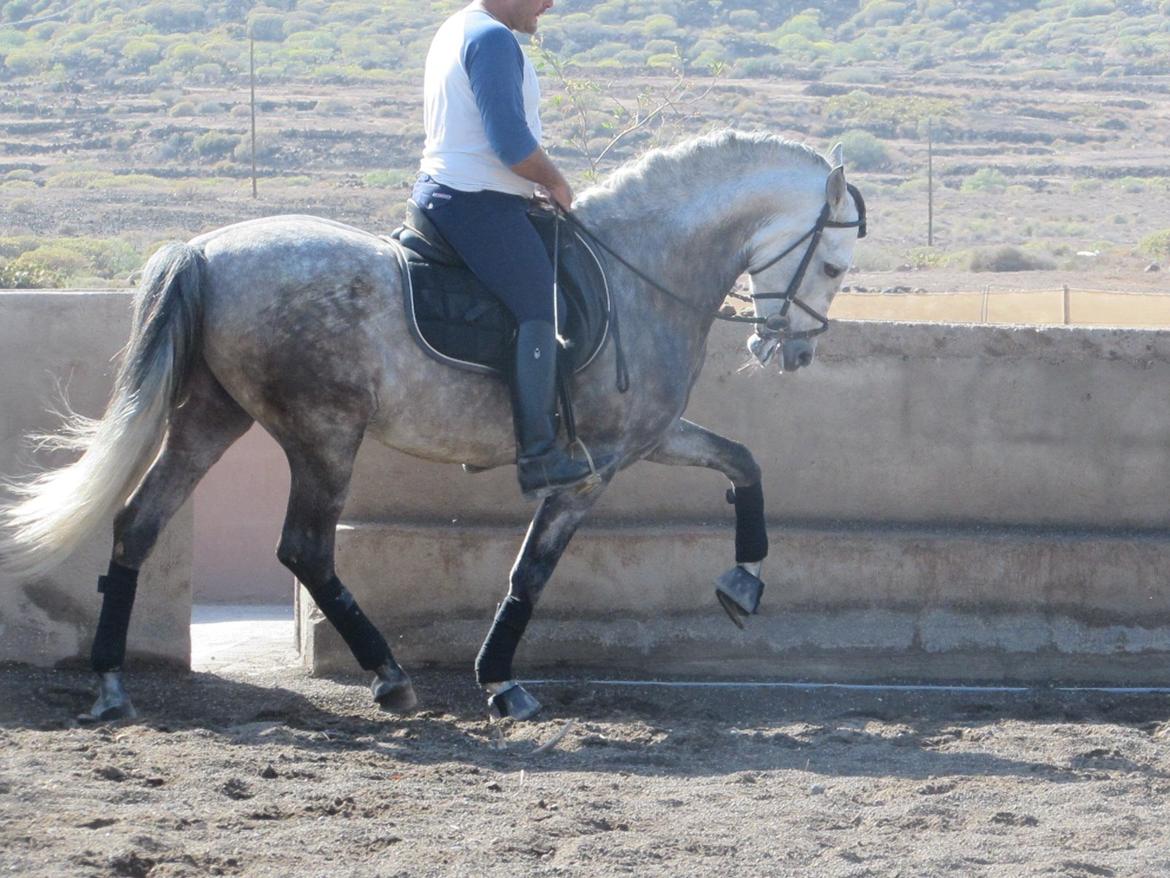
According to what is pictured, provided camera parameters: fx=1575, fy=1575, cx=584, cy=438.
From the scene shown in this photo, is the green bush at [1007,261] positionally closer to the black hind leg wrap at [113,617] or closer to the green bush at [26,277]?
the green bush at [26,277]

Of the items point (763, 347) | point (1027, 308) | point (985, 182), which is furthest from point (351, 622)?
point (985, 182)

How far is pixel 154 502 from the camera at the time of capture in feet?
19.5

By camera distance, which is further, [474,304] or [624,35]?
[624,35]

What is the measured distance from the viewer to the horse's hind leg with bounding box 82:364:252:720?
19.3 ft

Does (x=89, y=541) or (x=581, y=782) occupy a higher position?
(x=89, y=541)

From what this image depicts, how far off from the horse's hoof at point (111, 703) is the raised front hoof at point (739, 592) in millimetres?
2332

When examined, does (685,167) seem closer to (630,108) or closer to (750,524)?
(750,524)

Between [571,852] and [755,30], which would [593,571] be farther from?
[755,30]

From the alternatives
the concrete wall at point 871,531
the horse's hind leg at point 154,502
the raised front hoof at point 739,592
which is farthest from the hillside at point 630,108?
the raised front hoof at point 739,592

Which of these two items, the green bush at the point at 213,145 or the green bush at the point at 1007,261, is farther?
the green bush at the point at 213,145

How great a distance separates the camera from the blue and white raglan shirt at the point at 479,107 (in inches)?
221

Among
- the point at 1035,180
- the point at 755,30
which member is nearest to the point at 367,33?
the point at 755,30

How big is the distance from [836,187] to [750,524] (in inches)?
55.2

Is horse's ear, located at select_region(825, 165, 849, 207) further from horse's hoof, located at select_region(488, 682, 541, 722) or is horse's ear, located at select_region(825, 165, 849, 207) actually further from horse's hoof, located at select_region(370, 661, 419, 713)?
horse's hoof, located at select_region(370, 661, 419, 713)
